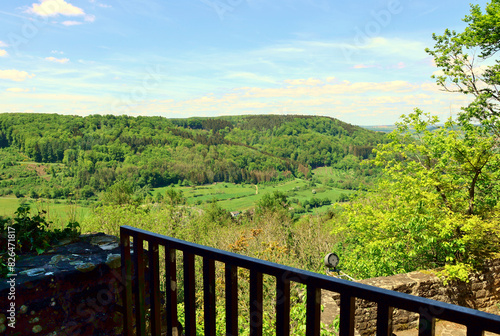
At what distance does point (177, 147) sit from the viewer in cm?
4684

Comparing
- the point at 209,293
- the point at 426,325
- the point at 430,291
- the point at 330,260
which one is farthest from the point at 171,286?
the point at 430,291

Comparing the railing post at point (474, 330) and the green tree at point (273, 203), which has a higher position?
the railing post at point (474, 330)

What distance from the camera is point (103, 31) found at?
700 inches

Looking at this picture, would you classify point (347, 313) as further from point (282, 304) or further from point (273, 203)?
point (273, 203)

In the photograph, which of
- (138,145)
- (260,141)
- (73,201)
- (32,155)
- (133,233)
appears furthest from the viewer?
(260,141)

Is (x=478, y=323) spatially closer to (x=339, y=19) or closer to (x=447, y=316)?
(x=447, y=316)

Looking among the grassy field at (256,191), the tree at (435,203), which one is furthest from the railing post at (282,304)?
the grassy field at (256,191)

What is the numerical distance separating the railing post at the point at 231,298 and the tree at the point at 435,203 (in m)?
9.49

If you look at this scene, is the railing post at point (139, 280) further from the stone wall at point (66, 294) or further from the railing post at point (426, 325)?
the railing post at point (426, 325)

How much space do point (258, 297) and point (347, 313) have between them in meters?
0.32

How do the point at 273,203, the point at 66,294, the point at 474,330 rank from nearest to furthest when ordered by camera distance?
1. the point at 474,330
2. the point at 66,294
3. the point at 273,203

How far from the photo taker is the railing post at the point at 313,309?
909 mm

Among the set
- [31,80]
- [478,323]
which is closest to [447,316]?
[478,323]

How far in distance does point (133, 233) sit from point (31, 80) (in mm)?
17106
